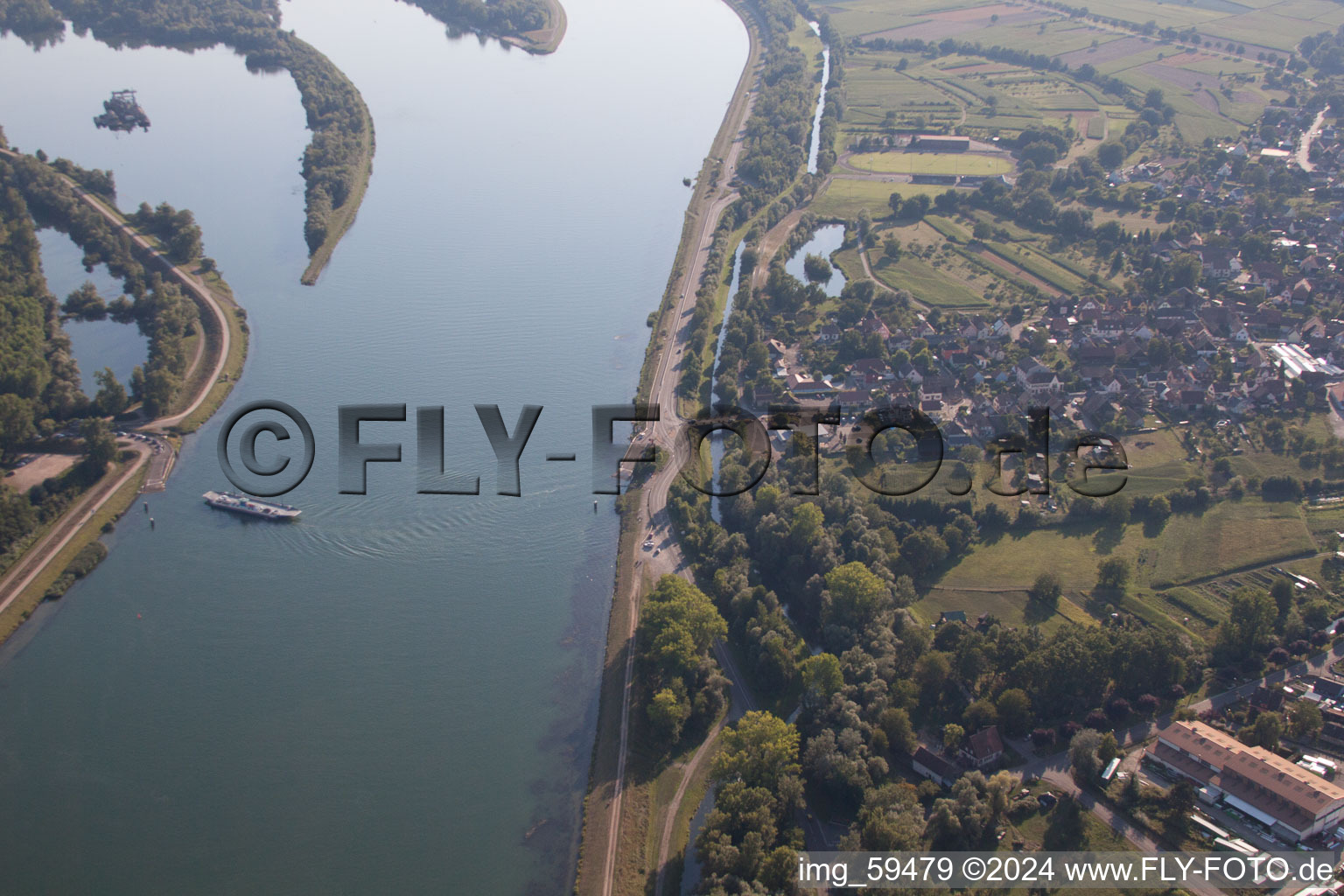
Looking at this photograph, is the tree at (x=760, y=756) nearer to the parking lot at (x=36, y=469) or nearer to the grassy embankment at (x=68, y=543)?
the grassy embankment at (x=68, y=543)

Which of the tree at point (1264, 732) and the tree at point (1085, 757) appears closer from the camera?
the tree at point (1085, 757)

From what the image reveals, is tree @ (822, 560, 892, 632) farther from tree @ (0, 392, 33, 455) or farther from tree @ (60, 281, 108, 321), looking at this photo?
tree @ (60, 281, 108, 321)

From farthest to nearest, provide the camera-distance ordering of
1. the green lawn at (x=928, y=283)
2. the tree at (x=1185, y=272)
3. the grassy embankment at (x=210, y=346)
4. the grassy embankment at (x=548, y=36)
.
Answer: the grassy embankment at (x=548, y=36) < the green lawn at (x=928, y=283) < the tree at (x=1185, y=272) < the grassy embankment at (x=210, y=346)

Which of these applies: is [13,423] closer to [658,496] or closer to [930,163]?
[658,496]

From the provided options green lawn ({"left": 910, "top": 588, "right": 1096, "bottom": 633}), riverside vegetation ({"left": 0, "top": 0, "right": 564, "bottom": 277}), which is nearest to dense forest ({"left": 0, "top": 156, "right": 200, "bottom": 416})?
riverside vegetation ({"left": 0, "top": 0, "right": 564, "bottom": 277})

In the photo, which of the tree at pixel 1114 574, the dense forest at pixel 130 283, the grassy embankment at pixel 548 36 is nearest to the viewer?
the tree at pixel 1114 574

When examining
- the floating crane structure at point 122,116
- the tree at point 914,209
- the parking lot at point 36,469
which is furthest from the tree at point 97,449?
the tree at point 914,209

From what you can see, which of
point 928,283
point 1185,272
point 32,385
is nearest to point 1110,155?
point 1185,272

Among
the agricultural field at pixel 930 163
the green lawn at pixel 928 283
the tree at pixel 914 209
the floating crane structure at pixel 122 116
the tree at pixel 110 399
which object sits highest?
the floating crane structure at pixel 122 116
